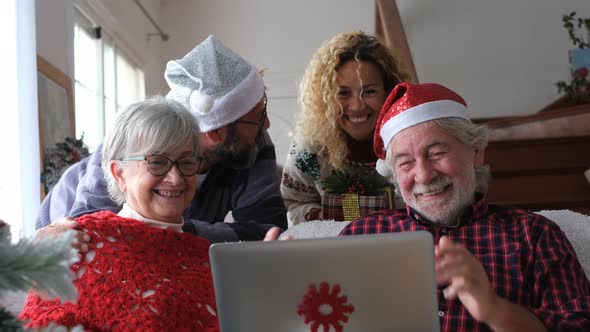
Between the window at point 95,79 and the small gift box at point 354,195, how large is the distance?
2643 mm

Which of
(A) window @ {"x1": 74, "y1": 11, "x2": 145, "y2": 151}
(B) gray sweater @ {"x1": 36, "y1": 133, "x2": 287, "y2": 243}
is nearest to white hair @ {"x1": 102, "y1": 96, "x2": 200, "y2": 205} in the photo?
(B) gray sweater @ {"x1": 36, "y1": 133, "x2": 287, "y2": 243}

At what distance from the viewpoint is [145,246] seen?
1.58 meters

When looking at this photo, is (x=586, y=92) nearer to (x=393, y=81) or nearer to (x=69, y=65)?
(x=393, y=81)

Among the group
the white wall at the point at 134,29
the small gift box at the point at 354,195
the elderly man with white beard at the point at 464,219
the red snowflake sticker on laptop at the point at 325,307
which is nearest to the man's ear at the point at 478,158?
the elderly man with white beard at the point at 464,219

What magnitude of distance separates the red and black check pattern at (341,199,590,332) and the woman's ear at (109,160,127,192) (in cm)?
70

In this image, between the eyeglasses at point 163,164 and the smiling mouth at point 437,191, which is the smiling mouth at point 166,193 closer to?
the eyeglasses at point 163,164

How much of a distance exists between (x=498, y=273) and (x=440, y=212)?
0.65ft

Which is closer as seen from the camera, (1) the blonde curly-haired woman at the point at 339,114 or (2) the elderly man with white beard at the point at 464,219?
(2) the elderly man with white beard at the point at 464,219

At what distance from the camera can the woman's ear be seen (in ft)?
5.45

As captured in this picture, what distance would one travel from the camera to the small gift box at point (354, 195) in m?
2.28

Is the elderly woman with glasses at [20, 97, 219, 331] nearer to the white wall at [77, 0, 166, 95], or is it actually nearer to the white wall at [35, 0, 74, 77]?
the white wall at [35, 0, 74, 77]

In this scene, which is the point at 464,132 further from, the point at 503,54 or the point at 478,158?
the point at 503,54

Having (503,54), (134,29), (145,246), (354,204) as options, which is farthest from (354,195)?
(503,54)

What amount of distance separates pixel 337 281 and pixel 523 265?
0.68 m
